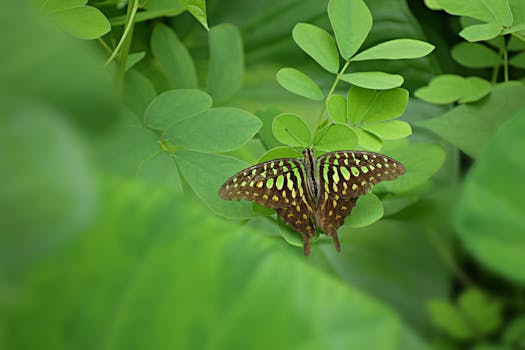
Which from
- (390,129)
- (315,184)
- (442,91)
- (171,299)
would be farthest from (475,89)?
(171,299)

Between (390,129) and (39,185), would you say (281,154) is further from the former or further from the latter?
(39,185)

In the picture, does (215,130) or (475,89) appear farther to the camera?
(475,89)

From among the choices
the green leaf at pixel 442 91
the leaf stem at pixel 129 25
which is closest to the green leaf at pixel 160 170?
the leaf stem at pixel 129 25

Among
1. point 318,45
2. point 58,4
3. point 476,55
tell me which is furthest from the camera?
point 476,55

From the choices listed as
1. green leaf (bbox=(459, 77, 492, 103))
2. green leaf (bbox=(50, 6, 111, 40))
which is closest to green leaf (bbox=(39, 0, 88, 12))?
green leaf (bbox=(50, 6, 111, 40))

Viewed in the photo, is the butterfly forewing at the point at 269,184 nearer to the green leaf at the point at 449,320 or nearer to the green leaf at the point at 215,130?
the green leaf at the point at 215,130

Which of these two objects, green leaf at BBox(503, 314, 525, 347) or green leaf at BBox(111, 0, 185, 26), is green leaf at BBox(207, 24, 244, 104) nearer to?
green leaf at BBox(111, 0, 185, 26)
